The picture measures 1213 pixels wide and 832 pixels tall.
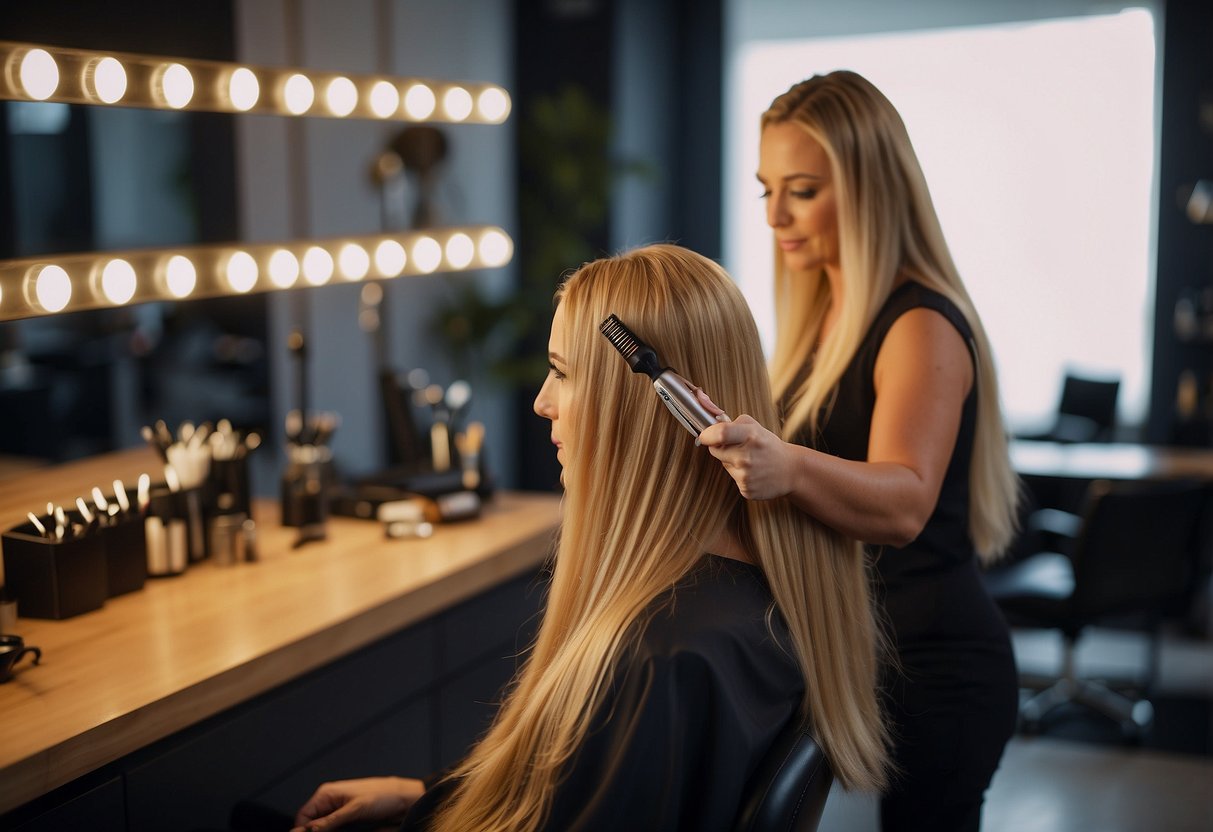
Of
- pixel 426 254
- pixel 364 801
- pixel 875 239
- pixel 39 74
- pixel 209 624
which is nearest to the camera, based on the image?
pixel 364 801

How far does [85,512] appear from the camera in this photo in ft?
5.94

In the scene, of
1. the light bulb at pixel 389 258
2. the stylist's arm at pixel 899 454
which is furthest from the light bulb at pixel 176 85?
the stylist's arm at pixel 899 454

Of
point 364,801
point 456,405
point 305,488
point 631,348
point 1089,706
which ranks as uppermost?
point 631,348

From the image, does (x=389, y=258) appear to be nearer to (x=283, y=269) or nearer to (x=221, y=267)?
(x=283, y=269)

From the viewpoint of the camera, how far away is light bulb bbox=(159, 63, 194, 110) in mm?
1888

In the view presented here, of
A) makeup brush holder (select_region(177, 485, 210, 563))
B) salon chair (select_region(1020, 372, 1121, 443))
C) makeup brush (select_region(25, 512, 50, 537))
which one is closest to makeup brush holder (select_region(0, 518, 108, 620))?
makeup brush (select_region(25, 512, 50, 537))

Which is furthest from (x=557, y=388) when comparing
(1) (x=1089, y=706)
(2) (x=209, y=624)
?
(1) (x=1089, y=706)

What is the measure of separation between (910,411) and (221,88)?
1.28 m

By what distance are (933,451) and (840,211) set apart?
335 millimetres

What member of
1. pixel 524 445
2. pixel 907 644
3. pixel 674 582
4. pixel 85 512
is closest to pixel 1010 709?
pixel 907 644

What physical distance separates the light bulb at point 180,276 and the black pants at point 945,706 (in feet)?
4.09

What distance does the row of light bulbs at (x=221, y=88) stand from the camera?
5.46 feet

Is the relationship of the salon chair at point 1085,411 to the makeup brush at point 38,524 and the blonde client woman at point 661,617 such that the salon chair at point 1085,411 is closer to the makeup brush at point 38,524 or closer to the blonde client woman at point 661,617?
the blonde client woman at point 661,617

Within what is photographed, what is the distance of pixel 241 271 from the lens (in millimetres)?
2137
